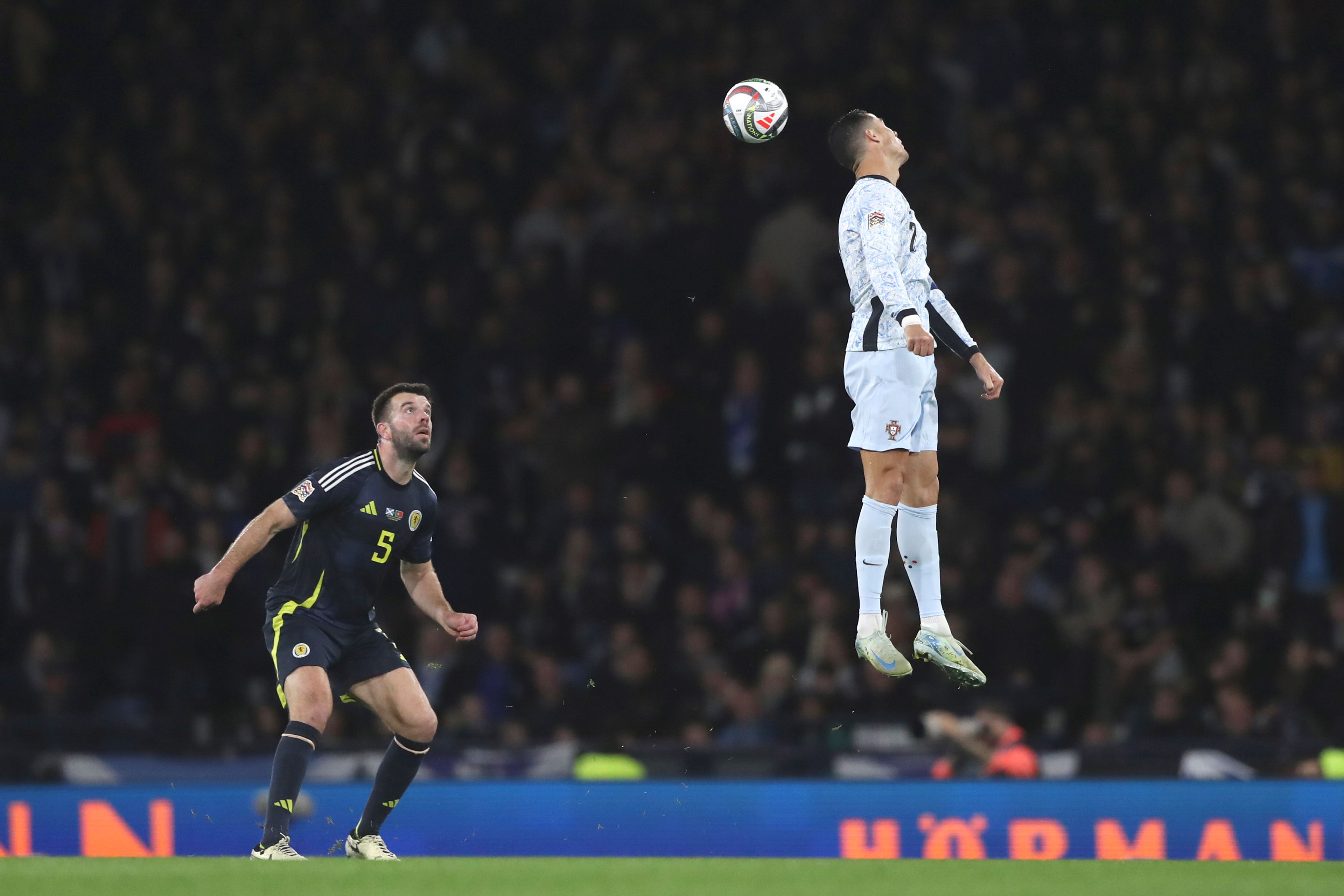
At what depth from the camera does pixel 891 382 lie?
8133 mm

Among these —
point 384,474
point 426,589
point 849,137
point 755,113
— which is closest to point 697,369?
point 426,589

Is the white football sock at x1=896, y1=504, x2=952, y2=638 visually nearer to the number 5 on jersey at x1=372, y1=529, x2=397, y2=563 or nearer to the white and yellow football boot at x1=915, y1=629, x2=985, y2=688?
the white and yellow football boot at x1=915, y1=629, x2=985, y2=688

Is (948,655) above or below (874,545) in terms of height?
below

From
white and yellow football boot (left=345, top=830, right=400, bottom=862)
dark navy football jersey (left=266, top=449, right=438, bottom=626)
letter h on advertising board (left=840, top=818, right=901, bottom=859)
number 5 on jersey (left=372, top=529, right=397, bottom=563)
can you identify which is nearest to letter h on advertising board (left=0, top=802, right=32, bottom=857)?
white and yellow football boot (left=345, top=830, right=400, bottom=862)

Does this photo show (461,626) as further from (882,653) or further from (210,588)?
(882,653)

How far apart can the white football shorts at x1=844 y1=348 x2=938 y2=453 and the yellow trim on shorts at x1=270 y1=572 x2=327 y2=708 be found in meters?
2.43

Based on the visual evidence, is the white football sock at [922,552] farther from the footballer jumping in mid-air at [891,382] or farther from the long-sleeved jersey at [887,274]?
the long-sleeved jersey at [887,274]

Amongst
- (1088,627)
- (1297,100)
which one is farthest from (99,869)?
(1297,100)

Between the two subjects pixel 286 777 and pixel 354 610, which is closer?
pixel 286 777

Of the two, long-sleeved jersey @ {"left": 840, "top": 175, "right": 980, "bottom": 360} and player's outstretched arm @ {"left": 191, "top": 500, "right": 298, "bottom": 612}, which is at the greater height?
long-sleeved jersey @ {"left": 840, "top": 175, "right": 980, "bottom": 360}

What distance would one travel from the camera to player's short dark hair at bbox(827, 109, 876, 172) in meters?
8.30

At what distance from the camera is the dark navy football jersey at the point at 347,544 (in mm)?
8812

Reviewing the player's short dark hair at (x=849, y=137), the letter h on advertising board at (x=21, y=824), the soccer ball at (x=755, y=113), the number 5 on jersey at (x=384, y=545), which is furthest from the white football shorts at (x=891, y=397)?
the letter h on advertising board at (x=21, y=824)

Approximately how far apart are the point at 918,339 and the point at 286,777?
3.25 metres
